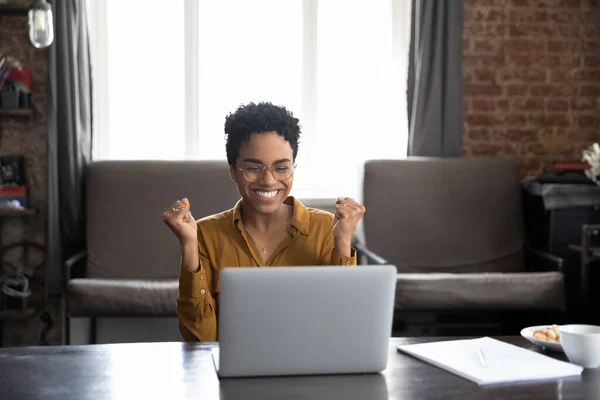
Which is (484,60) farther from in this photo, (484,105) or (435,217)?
(435,217)

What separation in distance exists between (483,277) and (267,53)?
174 cm

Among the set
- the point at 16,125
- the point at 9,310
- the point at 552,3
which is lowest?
the point at 9,310

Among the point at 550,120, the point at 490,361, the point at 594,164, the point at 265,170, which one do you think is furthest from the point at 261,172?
the point at 550,120

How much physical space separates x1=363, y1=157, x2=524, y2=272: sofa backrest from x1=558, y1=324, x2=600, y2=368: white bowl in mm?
2482

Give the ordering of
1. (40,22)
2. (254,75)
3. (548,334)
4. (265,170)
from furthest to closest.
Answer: (254,75)
(40,22)
(265,170)
(548,334)

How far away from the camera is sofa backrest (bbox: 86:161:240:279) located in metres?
4.06

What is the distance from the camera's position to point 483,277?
3.74m

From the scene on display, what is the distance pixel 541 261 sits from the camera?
4.10 meters

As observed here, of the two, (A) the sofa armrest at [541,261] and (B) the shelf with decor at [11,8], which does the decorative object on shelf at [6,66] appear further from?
(A) the sofa armrest at [541,261]

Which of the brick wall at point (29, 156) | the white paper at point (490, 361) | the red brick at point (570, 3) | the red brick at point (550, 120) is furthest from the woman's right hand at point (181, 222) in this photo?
the red brick at point (570, 3)

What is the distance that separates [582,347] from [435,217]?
2.57 metres

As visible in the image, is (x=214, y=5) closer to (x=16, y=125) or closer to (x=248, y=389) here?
(x=16, y=125)

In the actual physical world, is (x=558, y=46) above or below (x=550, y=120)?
above

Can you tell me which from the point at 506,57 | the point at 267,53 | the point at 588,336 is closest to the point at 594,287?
the point at 506,57
